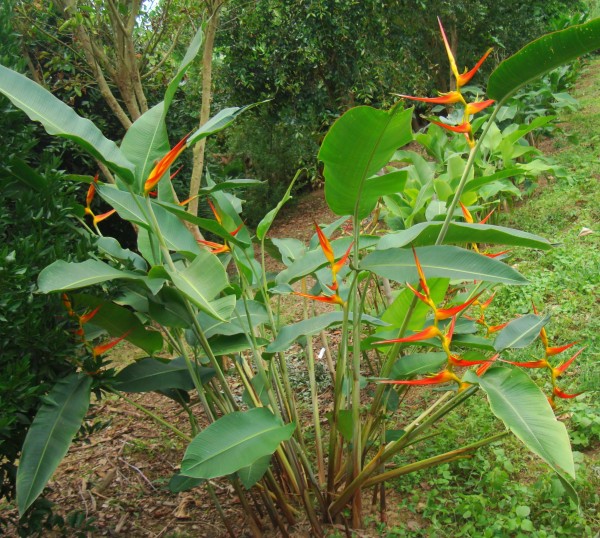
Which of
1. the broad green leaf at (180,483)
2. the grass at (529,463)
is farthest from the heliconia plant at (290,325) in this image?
the grass at (529,463)

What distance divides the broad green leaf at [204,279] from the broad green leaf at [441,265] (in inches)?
18.6

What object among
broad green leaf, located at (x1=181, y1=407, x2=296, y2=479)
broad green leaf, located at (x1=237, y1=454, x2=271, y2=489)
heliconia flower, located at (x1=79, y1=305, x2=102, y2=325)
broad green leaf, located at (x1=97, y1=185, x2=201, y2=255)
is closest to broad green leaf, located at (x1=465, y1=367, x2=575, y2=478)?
broad green leaf, located at (x1=181, y1=407, x2=296, y2=479)

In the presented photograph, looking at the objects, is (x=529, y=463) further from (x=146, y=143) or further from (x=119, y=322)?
(x=146, y=143)

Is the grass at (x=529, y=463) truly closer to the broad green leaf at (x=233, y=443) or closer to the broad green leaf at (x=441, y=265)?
the broad green leaf at (x=441, y=265)

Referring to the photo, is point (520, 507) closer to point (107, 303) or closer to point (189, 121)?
point (107, 303)

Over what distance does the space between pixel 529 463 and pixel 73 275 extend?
2.20 metres

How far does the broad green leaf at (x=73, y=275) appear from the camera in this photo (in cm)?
180

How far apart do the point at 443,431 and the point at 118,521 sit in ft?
5.31

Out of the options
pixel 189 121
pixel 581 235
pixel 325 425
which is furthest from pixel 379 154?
pixel 189 121

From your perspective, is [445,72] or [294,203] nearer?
[294,203]

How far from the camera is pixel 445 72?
34.4 ft

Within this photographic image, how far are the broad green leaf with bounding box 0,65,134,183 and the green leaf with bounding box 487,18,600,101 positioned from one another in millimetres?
1144

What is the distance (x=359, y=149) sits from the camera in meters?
1.91

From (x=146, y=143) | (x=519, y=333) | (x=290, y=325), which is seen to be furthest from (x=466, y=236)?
(x=146, y=143)
